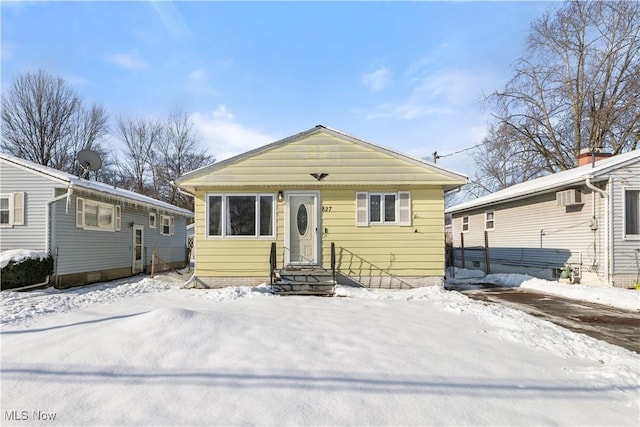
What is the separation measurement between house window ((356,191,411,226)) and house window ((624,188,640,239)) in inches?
239

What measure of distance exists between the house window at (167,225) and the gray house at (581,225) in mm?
15454

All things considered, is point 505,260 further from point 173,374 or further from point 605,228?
point 173,374

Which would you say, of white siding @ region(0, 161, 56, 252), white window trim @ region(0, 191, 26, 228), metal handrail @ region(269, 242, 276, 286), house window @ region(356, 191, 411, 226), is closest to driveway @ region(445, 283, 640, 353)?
house window @ region(356, 191, 411, 226)

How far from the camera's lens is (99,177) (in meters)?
29.4

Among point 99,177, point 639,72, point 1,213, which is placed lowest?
point 1,213

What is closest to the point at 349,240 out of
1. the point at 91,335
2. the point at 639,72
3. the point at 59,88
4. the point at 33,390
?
the point at 91,335

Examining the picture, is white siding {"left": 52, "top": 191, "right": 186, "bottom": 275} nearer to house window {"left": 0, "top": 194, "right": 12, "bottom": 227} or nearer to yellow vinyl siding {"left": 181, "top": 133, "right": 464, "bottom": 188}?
house window {"left": 0, "top": 194, "right": 12, "bottom": 227}

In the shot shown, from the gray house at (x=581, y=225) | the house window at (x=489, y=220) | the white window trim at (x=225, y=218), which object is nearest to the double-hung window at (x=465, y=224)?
the house window at (x=489, y=220)

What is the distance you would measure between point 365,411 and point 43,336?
13.7 ft

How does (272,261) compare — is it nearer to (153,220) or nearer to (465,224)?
(153,220)

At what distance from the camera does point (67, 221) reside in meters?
10.6

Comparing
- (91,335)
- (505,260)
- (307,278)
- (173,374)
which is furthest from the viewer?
(505,260)

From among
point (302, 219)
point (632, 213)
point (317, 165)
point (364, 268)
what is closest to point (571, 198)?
point (632, 213)

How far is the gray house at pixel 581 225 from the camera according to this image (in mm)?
9586
